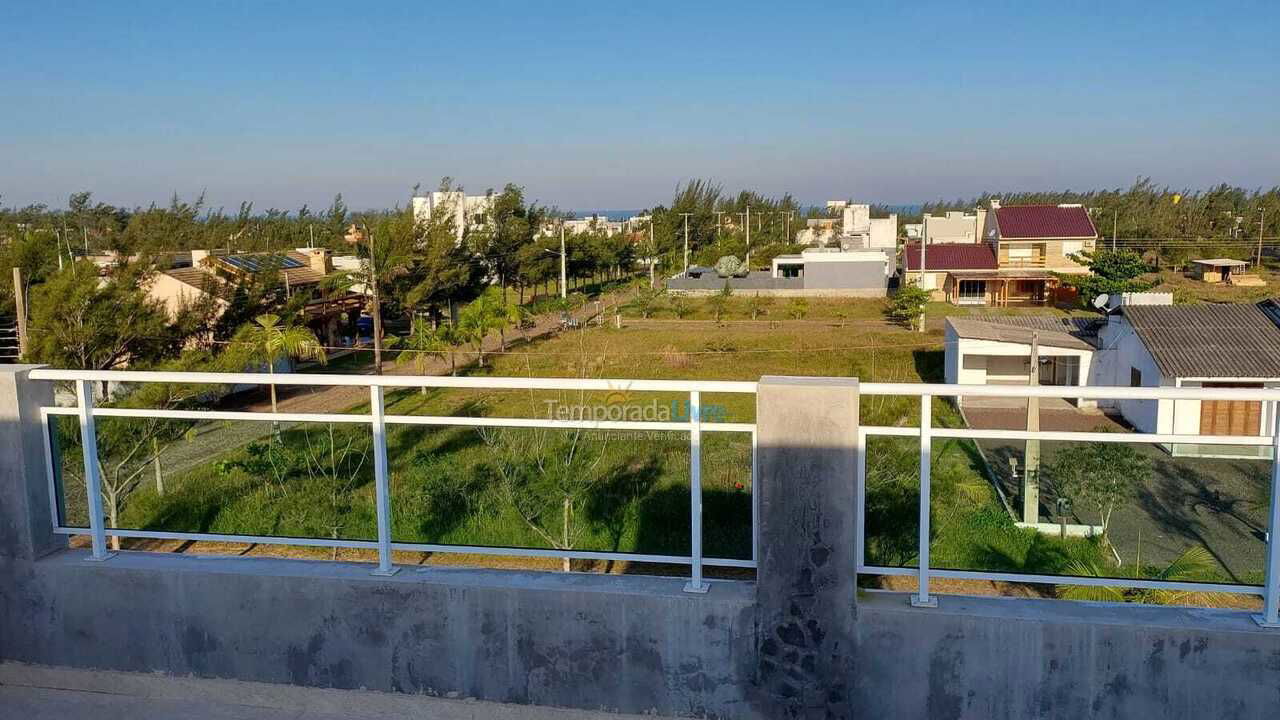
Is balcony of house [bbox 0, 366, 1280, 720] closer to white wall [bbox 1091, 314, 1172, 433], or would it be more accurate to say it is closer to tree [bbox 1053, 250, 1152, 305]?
white wall [bbox 1091, 314, 1172, 433]

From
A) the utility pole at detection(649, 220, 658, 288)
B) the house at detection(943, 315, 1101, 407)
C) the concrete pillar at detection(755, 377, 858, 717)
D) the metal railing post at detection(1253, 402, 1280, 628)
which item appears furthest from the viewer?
the utility pole at detection(649, 220, 658, 288)

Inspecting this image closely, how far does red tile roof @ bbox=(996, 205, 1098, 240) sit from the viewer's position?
144ft

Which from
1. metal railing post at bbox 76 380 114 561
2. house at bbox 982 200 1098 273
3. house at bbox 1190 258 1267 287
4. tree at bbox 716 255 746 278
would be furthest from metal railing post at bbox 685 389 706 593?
house at bbox 1190 258 1267 287

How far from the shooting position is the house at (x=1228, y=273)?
4450 centimetres

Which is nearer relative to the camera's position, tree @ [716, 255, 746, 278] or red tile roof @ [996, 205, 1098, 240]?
red tile roof @ [996, 205, 1098, 240]

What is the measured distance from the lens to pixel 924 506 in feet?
8.68

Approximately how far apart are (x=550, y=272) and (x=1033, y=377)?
28.1m

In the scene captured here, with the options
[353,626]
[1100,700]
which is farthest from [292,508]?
[1100,700]

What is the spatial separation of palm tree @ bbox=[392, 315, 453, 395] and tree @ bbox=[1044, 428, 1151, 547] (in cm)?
1908

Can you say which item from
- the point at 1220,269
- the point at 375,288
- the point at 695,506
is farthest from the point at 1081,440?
the point at 1220,269

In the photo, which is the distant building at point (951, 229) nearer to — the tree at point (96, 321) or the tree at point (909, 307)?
the tree at point (909, 307)

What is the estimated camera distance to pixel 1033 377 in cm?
1664

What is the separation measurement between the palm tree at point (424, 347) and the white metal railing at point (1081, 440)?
21607 millimetres

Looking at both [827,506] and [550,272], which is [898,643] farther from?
[550,272]
